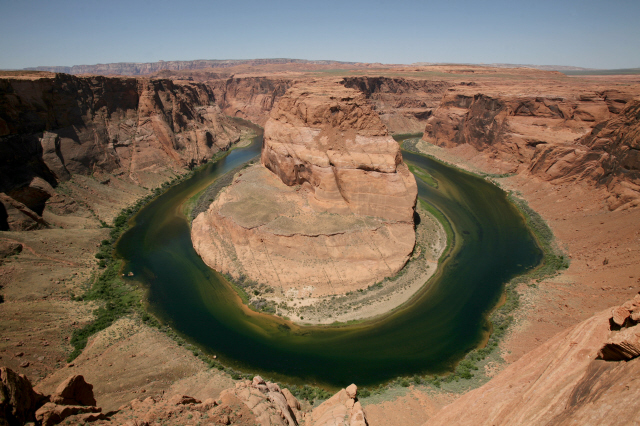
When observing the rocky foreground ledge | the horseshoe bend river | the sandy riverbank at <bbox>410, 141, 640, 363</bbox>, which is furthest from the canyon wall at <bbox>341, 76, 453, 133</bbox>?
the rocky foreground ledge

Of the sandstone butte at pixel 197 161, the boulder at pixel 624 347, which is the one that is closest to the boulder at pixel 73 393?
the sandstone butte at pixel 197 161

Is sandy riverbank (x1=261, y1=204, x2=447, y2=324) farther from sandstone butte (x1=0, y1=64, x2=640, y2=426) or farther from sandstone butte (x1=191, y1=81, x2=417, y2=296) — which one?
sandstone butte (x1=0, y1=64, x2=640, y2=426)

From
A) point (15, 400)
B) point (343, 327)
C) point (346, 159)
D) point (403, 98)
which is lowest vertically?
point (343, 327)

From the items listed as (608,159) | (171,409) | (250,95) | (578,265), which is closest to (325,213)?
(171,409)

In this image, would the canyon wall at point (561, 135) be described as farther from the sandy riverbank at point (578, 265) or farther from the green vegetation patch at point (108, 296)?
the green vegetation patch at point (108, 296)

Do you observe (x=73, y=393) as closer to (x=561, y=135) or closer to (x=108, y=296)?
(x=108, y=296)
